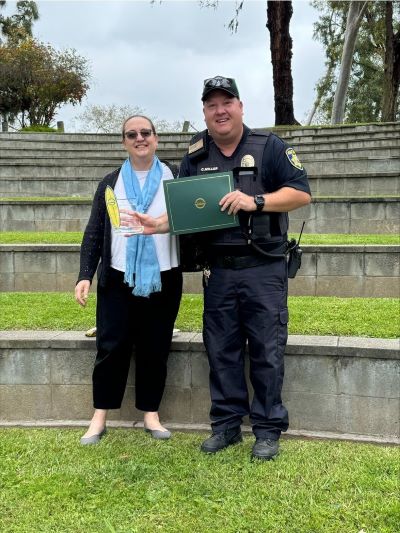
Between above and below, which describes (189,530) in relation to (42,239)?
below

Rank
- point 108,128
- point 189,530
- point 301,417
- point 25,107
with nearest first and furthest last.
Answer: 1. point 189,530
2. point 301,417
3. point 25,107
4. point 108,128

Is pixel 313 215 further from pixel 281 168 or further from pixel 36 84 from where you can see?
pixel 36 84

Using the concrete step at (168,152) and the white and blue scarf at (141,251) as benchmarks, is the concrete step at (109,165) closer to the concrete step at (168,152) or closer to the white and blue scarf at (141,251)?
the concrete step at (168,152)

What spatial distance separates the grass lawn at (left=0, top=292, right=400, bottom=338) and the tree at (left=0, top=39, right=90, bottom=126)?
25.0 m

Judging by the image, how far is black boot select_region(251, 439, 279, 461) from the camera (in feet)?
10.0

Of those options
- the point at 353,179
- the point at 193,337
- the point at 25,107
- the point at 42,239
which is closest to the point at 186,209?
the point at 193,337

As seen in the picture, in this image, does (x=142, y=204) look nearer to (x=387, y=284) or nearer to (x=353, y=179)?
(x=387, y=284)

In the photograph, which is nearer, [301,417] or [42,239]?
[301,417]

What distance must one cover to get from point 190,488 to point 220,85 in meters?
2.07

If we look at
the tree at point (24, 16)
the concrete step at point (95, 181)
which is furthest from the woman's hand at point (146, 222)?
the tree at point (24, 16)

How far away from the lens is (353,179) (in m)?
8.41

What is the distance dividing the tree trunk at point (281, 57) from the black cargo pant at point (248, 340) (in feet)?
47.6

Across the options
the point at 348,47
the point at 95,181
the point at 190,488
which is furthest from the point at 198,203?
the point at 348,47

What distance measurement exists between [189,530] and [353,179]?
22.4 ft
